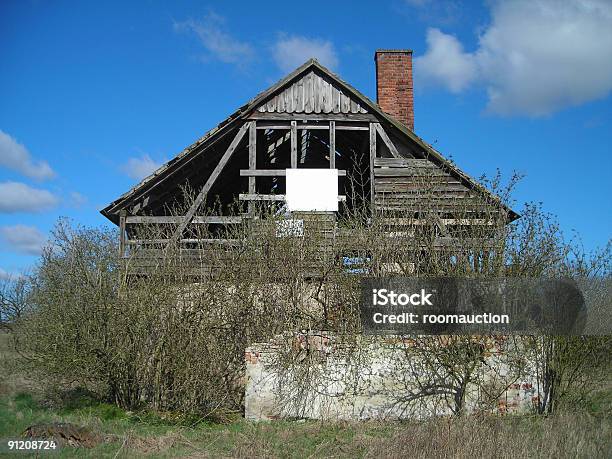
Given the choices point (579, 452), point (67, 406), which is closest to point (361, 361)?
point (579, 452)

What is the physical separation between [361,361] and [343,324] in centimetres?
70

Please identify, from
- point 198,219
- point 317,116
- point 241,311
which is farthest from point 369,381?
point 317,116

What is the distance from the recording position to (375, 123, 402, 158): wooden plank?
45.3 feet

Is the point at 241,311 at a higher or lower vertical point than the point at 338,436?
higher

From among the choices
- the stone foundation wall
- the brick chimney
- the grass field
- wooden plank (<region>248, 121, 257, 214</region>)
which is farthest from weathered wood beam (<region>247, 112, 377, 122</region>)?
the grass field

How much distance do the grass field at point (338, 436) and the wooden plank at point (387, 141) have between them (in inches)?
269

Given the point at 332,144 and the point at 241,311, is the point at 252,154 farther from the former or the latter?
the point at 241,311

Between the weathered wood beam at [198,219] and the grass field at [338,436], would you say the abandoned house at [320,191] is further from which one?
the grass field at [338,436]

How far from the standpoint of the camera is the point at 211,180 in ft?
43.5

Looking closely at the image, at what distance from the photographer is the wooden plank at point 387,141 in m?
13.8

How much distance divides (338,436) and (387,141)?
772 centimetres

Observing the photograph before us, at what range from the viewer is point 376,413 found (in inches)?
369

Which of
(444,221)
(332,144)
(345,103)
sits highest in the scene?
(345,103)

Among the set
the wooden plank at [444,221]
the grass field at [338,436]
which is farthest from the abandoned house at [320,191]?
the grass field at [338,436]
